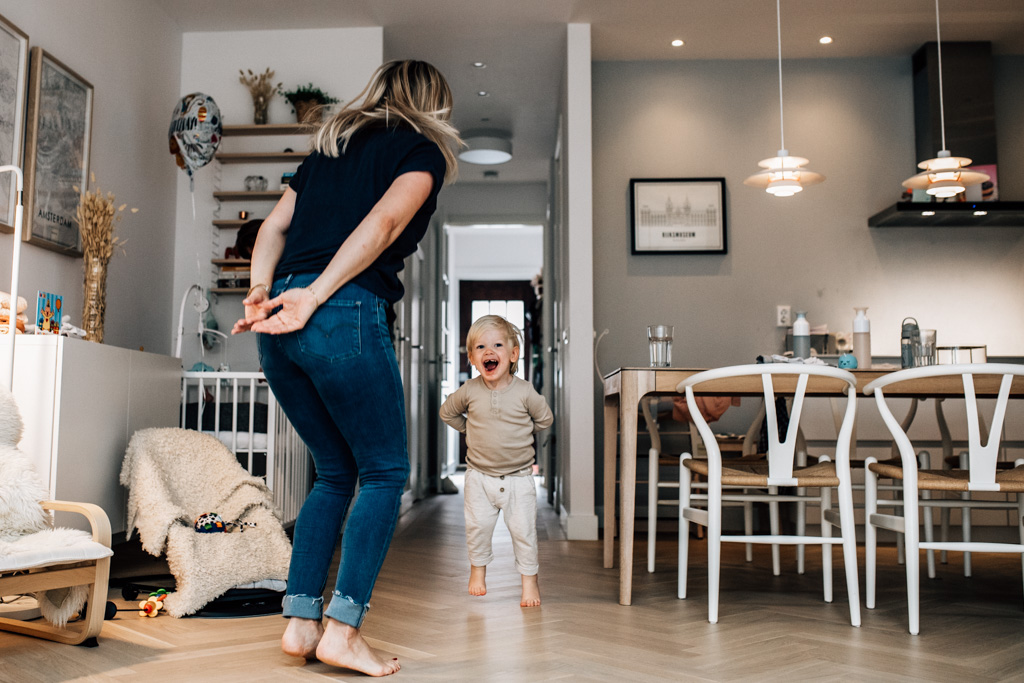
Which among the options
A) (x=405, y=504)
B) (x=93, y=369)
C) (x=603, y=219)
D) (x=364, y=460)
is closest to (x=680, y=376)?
(x=364, y=460)

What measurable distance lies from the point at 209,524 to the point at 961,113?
400 centimetres

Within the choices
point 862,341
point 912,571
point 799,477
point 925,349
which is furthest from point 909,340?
point 912,571

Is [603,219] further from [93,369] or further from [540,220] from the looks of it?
[93,369]

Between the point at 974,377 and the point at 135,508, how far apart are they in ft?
8.07

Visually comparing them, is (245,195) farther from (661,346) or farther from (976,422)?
(976,422)

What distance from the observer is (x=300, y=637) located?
5.35ft

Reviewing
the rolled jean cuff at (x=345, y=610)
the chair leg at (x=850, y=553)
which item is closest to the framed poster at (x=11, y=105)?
the rolled jean cuff at (x=345, y=610)

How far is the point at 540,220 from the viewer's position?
6.46m

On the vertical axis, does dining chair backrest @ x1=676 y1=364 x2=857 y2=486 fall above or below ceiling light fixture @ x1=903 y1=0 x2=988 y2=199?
below

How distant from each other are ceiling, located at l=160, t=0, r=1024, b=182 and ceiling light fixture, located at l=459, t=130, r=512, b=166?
828 millimetres

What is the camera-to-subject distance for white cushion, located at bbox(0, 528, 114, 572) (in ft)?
5.52

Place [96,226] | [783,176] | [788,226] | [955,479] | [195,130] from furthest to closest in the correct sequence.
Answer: [788,226]
[195,130]
[783,176]
[96,226]
[955,479]

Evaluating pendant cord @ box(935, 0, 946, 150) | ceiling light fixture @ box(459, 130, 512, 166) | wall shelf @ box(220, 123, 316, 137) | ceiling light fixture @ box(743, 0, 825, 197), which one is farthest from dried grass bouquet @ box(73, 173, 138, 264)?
pendant cord @ box(935, 0, 946, 150)

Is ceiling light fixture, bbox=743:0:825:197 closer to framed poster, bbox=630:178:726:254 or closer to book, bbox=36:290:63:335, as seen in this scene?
framed poster, bbox=630:178:726:254
